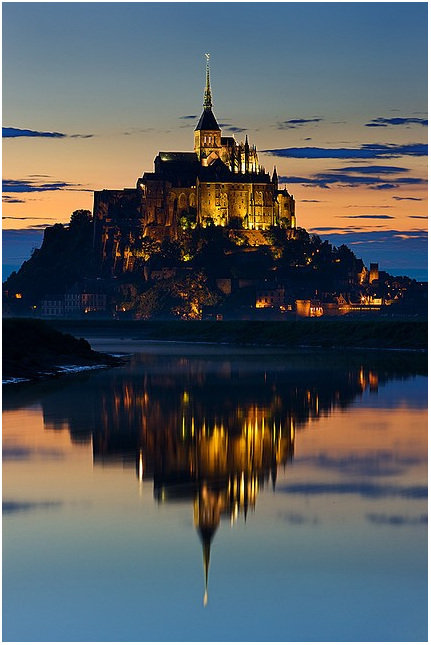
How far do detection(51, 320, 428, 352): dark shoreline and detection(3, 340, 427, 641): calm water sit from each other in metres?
38.8

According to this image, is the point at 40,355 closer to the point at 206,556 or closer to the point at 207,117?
the point at 206,556

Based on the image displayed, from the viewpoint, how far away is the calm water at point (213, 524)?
29.9ft

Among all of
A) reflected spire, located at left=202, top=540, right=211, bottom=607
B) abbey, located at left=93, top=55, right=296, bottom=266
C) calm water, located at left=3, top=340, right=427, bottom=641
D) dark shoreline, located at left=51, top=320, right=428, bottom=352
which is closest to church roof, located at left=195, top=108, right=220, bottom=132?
abbey, located at left=93, top=55, right=296, bottom=266

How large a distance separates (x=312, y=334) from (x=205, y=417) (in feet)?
166

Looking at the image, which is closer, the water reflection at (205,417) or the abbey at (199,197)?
the water reflection at (205,417)

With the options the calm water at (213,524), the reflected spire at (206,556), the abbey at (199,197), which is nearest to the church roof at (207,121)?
the abbey at (199,197)

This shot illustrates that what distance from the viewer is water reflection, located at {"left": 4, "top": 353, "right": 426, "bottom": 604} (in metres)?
14.4

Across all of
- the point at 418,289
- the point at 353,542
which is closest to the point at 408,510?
the point at 353,542

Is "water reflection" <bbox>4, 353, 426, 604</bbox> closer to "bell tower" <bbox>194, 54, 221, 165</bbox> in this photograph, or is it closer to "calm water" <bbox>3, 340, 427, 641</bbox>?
"calm water" <bbox>3, 340, 427, 641</bbox>

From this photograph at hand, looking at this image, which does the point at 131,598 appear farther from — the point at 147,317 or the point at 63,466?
the point at 147,317

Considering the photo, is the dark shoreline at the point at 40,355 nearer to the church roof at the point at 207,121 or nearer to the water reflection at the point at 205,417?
the water reflection at the point at 205,417

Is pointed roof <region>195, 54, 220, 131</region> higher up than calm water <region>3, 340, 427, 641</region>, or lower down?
higher up

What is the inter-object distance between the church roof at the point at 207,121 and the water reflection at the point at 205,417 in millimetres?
121678

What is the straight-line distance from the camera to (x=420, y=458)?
55.6 ft
